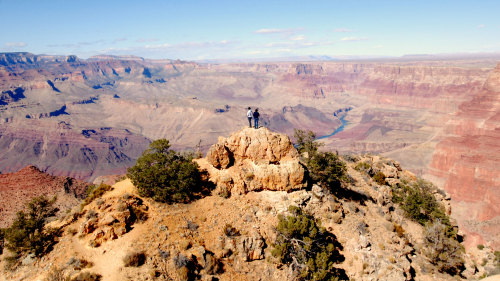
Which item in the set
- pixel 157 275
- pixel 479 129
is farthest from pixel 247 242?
pixel 479 129

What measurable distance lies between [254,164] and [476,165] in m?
93.7

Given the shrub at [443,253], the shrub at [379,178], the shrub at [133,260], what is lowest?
the shrub at [443,253]

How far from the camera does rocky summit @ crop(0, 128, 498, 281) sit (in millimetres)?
17172

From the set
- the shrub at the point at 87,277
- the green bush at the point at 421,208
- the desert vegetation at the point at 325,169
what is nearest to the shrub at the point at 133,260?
the shrub at the point at 87,277

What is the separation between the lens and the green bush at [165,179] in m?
22.4

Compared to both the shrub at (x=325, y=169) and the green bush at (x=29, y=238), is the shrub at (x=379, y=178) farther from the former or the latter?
the green bush at (x=29, y=238)

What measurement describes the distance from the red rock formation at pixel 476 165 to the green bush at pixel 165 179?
59.9 meters

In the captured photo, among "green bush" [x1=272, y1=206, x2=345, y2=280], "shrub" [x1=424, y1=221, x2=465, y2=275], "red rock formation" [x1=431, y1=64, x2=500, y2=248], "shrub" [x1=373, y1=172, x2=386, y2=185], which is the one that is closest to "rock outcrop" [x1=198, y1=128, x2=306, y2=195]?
"green bush" [x1=272, y1=206, x2=345, y2=280]

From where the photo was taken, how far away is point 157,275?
16.2 m

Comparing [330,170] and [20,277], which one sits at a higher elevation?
[330,170]

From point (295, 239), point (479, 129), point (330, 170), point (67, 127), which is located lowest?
point (67, 127)

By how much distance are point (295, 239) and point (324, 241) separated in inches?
140

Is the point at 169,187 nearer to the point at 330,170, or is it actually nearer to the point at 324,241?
the point at 324,241

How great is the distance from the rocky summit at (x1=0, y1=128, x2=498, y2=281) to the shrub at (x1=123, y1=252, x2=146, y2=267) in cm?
6
